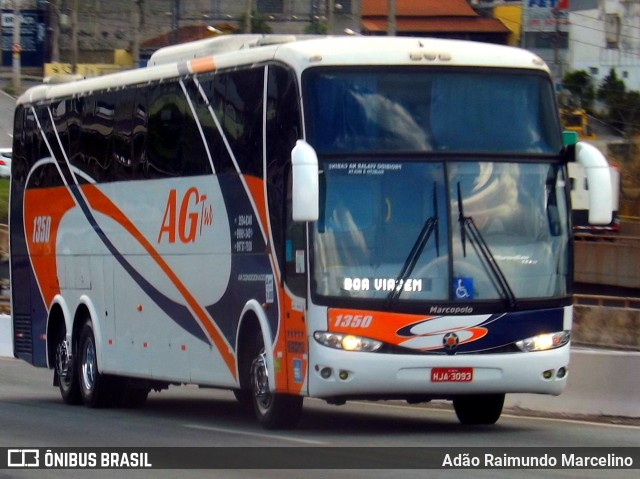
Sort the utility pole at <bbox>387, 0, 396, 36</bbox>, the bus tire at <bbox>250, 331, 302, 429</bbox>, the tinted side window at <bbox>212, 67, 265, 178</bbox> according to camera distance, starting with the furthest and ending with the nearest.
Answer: the utility pole at <bbox>387, 0, 396, 36</bbox>, the tinted side window at <bbox>212, 67, 265, 178</bbox>, the bus tire at <bbox>250, 331, 302, 429</bbox>

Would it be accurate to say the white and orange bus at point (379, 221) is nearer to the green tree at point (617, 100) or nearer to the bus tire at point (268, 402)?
the bus tire at point (268, 402)

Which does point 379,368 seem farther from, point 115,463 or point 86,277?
point 86,277

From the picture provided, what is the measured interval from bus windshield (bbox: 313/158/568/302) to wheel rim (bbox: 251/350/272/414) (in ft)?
4.71

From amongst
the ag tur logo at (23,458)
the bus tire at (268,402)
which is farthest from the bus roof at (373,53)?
the ag tur logo at (23,458)

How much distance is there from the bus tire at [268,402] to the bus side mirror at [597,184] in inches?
129

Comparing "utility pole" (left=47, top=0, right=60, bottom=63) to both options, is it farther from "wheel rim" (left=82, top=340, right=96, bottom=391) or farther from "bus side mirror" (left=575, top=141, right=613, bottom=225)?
"bus side mirror" (left=575, top=141, right=613, bottom=225)

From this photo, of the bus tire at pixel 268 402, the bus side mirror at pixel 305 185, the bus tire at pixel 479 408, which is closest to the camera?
the bus side mirror at pixel 305 185

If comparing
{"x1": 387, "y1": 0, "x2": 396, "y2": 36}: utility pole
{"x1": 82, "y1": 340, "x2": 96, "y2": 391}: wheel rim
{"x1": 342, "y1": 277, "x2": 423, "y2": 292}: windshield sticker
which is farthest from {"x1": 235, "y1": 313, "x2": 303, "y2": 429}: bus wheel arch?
{"x1": 387, "y1": 0, "x2": 396, "y2": 36}: utility pole

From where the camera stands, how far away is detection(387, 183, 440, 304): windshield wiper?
1290 cm

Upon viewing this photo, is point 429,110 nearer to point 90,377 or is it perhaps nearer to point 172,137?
point 172,137

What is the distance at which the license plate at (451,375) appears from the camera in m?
12.9

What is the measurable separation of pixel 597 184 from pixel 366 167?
2143 mm

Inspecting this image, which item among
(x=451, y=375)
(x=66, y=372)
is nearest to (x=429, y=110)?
(x=451, y=375)

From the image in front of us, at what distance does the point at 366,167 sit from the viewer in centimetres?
1309
